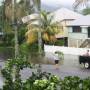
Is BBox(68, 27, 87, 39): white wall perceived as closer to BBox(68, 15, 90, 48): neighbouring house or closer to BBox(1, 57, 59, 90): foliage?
BBox(68, 15, 90, 48): neighbouring house

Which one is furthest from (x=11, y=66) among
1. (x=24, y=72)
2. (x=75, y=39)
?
(x=75, y=39)

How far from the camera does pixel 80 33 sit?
48500 mm

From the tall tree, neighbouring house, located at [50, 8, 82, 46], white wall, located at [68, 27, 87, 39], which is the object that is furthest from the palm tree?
neighbouring house, located at [50, 8, 82, 46]

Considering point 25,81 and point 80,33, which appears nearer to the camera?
point 25,81

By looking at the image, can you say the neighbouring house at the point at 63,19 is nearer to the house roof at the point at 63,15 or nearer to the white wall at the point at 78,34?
the house roof at the point at 63,15

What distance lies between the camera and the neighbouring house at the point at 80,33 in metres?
46.5

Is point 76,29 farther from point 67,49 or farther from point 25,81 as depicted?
point 25,81

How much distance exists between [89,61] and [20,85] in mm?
16992

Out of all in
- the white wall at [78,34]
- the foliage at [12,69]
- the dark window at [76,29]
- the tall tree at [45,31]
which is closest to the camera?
the foliage at [12,69]

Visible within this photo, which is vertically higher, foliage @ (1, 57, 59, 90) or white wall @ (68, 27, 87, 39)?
white wall @ (68, 27, 87, 39)

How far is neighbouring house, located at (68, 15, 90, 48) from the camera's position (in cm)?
4653

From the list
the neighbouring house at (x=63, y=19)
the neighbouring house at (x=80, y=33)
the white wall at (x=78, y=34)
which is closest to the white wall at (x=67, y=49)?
the neighbouring house at (x=80, y=33)

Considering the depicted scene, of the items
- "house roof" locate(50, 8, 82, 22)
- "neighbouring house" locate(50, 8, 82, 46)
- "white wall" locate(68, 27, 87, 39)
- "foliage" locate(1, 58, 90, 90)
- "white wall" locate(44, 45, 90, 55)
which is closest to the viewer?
"foliage" locate(1, 58, 90, 90)

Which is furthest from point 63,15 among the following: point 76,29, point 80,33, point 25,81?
point 25,81
